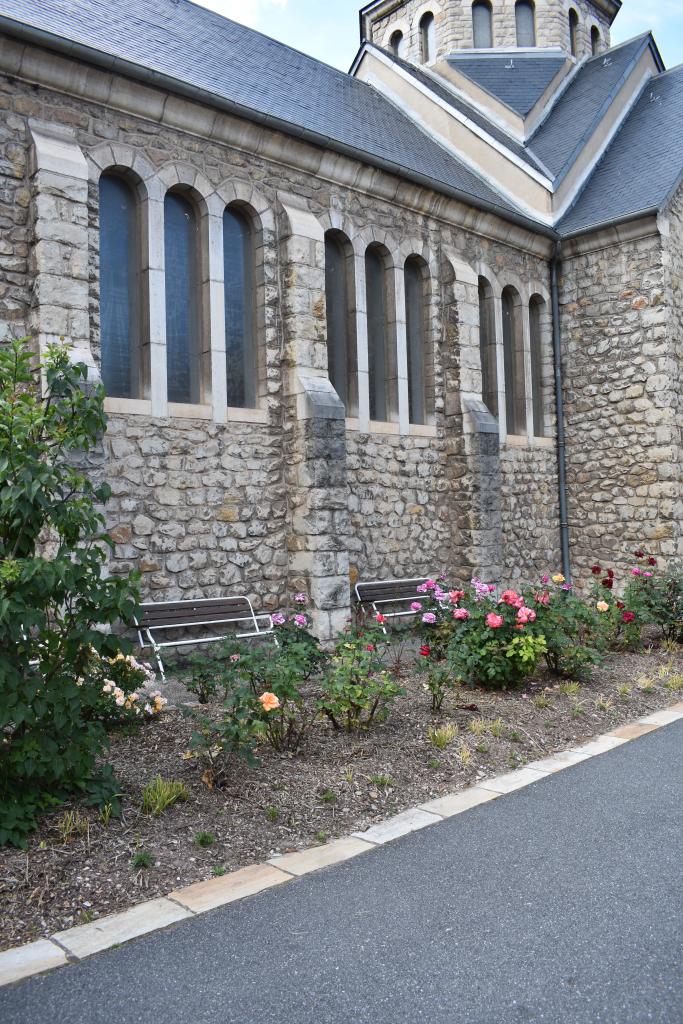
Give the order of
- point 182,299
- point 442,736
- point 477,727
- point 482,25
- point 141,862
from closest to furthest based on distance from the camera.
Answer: point 141,862, point 442,736, point 477,727, point 182,299, point 482,25

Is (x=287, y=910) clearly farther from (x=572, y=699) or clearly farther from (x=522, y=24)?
(x=522, y=24)

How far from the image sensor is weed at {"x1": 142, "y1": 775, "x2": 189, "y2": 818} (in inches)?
152

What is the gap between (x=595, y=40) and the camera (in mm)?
19422

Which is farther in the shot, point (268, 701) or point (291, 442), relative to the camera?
point (291, 442)

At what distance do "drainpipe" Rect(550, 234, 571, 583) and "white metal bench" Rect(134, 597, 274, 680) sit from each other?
6.21 metres

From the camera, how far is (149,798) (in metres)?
3.87

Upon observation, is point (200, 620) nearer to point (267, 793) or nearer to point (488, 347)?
point (267, 793)

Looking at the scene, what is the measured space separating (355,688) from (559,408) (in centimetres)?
916

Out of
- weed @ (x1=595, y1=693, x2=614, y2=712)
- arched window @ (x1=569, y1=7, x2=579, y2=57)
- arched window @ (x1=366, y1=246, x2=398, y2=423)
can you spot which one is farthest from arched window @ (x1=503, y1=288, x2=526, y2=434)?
arched window @ (x1=569, y1=7, x2=579, y2=57)

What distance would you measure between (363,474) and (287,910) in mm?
7170

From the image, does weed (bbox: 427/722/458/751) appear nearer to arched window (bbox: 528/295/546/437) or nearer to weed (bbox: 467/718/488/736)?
weed (bbox: 467/718/488/736)

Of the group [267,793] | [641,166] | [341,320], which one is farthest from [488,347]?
[267,793]

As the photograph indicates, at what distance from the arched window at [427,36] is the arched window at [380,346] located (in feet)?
36.1

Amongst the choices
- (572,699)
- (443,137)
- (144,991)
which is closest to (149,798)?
(144,991)
